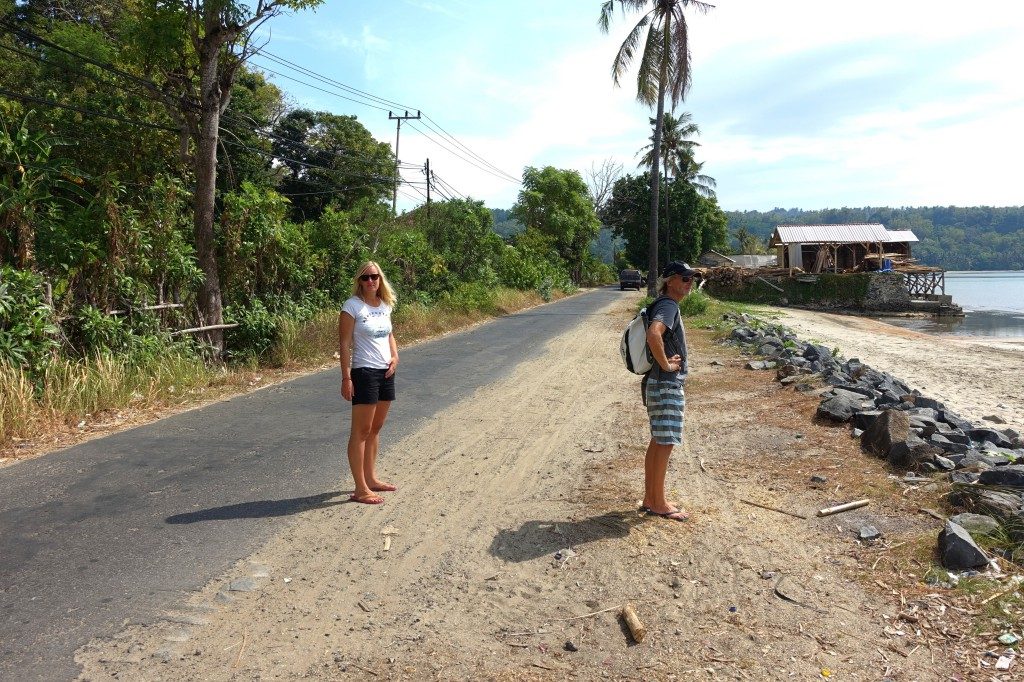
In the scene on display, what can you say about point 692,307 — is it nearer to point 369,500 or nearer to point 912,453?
point 912,453

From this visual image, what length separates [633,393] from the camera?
1003 cm

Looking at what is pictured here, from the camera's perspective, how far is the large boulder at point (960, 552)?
399cm

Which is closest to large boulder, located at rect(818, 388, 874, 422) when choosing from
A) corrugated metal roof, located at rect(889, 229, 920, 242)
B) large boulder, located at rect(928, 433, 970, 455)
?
large boulder, located at rect(928, 433, 970, 455)

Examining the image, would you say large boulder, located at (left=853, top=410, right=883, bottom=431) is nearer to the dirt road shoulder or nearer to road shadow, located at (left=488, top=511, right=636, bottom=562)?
the dirt road shoulder

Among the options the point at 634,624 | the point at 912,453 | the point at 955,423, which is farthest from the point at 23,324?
the point at 955,423

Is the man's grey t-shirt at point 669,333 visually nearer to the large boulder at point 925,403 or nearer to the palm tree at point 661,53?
the large boulder at point 925,403

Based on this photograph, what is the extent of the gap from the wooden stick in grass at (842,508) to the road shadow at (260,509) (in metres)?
3.27

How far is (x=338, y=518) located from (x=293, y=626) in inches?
59.1

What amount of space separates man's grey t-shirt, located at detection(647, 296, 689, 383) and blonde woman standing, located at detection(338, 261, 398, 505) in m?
1.73

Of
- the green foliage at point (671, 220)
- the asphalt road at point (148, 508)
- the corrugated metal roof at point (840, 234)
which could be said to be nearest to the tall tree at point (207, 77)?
the asphalt road at point (148, 508)

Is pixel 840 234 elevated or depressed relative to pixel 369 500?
elevated

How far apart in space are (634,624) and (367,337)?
8.70 ft

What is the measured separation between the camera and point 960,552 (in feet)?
13.2

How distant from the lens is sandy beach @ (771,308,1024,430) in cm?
1132
